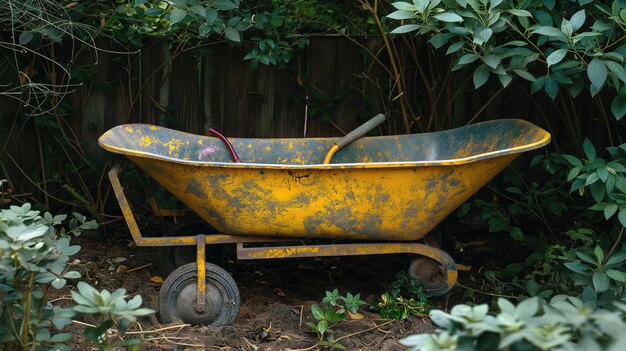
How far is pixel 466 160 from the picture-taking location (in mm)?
3533

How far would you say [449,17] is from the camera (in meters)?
3.47

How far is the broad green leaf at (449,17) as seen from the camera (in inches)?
136

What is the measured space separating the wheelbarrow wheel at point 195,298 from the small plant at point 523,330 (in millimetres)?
1822

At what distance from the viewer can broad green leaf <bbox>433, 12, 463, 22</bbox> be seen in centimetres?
344

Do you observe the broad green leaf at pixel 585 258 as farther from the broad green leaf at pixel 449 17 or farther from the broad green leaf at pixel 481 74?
the broad green leaf at pixel 449 17

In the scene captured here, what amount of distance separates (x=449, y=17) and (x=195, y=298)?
1.74 meters

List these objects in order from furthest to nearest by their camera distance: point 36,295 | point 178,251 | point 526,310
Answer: point 178,251 → point 36,295 → point 526,310

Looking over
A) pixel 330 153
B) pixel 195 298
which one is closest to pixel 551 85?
pixel 330 153

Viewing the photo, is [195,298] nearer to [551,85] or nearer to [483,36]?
[483,36]

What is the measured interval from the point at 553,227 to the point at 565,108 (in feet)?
2.29

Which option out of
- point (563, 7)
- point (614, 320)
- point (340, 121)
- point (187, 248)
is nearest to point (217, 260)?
point (187, 248)

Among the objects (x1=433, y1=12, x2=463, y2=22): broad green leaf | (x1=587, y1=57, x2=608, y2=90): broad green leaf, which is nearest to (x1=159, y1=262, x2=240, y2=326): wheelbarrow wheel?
(x1=433, y1=12, x2=463, y2=22): broad green leaf

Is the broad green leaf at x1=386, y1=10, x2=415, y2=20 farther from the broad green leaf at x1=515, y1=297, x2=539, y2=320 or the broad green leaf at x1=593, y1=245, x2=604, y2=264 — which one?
the broad green leaf at x1=515, y1=297, x2=539, y2=320

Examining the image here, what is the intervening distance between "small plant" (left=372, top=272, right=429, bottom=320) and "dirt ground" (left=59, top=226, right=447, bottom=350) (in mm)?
41
